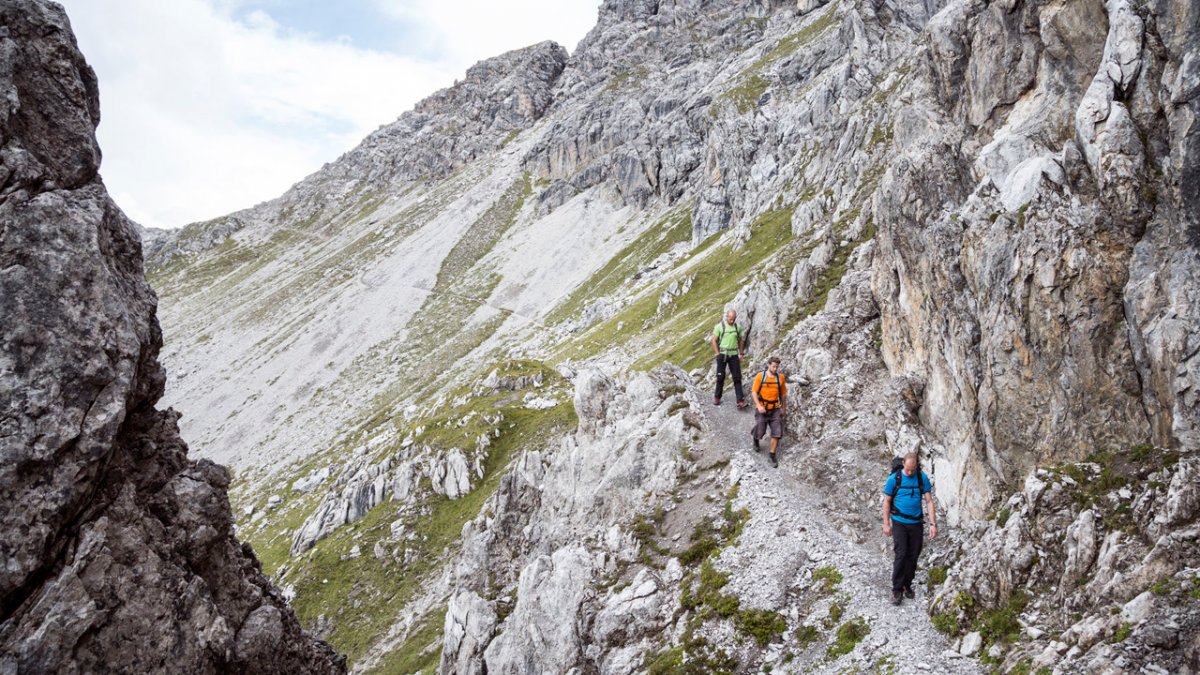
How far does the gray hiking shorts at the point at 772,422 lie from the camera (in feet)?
69.9

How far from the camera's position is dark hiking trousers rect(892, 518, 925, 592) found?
45.3ft

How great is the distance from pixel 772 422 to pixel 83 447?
1897cm

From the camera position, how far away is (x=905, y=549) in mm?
13953

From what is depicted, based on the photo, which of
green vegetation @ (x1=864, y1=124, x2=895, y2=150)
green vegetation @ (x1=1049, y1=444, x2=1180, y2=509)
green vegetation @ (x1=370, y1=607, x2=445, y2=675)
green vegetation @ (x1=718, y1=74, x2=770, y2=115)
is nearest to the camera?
green vegetation @ (x1=1049, y1=444, x2=1180, y2=509)

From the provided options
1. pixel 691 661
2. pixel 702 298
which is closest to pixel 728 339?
pixel 691 661

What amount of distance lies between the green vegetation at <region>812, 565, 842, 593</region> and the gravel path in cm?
13

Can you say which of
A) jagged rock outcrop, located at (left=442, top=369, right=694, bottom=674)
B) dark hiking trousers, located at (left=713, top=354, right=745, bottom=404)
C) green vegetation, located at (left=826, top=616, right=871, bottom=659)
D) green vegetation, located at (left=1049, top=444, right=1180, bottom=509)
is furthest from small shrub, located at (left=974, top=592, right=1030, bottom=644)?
dark hiking trousers, located at (left=713, top=354, right=745, bottom=404)

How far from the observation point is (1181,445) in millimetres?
10992

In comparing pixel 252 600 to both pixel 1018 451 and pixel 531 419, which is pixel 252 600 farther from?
pixel 531 419

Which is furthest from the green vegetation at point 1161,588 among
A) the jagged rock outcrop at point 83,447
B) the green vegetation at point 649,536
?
the jagged rock outcrop at point 83,447

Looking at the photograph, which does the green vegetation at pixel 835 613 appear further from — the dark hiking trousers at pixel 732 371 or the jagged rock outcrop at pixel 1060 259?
the dark hiking trousers at pixel 732 371

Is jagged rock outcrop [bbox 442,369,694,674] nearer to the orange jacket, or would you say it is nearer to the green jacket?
the green jacket

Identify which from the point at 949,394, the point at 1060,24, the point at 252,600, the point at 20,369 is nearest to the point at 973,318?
the point at 949,394

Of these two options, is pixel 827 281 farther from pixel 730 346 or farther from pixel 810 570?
pixel 810 570
